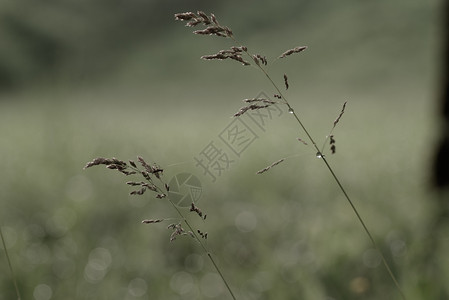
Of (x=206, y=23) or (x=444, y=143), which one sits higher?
(x=206, y=23)

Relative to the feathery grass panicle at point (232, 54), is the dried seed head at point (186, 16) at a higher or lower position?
higher

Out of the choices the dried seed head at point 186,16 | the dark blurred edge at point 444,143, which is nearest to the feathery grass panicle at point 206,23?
the dried seed head at point 186,16

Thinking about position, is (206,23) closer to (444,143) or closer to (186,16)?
(186,16)

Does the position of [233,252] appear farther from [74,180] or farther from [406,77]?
[406,77]

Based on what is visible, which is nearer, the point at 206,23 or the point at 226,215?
the point at 206,23

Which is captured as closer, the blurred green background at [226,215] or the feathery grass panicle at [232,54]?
the feathery grass panicle at [232,54]

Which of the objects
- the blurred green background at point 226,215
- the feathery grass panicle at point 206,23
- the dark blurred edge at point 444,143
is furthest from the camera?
the dark blurred edge at point 444,143

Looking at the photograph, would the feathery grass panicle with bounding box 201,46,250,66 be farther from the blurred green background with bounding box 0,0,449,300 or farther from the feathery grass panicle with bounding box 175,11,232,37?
the blurred green background with bounding box 0,0,449,300

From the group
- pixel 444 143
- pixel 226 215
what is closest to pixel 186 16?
pixel 226 215

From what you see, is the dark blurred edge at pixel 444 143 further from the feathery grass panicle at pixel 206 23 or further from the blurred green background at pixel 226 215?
the feathery grass panicle at pixel 206 23

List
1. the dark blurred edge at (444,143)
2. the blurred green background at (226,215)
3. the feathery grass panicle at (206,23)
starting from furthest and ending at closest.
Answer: the dark blurred edge at (444,143)
the blurred green background at (226,215)
the feathery grass panicle at (206,23)

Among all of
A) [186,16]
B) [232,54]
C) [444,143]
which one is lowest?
[444,143]

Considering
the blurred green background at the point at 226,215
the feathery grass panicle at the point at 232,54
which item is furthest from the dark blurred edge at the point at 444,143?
the feathery grass panicle at the point at 232,54

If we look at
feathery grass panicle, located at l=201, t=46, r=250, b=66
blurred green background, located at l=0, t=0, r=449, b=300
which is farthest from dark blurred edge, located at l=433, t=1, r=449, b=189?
feathery grass panicle, located at l=201, t=46, r=250, b=66
